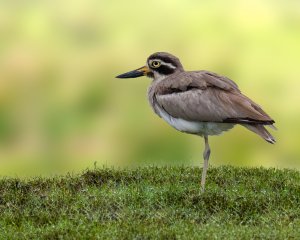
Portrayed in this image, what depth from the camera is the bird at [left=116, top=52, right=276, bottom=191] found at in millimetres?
11812

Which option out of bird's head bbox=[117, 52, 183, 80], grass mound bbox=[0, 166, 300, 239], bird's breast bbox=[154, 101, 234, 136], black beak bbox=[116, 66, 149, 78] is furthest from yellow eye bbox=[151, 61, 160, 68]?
grass mound bbox=[0, 166, 300, 239]

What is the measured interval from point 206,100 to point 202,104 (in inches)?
3.4

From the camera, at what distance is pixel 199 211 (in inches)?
448

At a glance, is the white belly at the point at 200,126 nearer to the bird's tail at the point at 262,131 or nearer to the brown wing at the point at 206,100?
the brown wing at the point at 206,100

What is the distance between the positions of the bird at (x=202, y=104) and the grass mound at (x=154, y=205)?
0.68m

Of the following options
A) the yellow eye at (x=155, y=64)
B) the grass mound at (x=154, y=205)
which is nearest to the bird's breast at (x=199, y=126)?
the grass mound at (x=154, y=205)

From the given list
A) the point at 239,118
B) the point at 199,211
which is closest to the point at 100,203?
the point at 199,211

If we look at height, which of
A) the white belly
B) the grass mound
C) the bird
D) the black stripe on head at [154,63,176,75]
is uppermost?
the black stripe on head at [154,63,176,75]

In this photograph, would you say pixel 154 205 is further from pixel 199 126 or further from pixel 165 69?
pixel 165 69

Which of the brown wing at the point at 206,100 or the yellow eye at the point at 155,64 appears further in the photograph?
the yellow eye at the point at 155,64

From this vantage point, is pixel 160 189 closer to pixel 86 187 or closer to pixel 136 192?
pixel 136 192

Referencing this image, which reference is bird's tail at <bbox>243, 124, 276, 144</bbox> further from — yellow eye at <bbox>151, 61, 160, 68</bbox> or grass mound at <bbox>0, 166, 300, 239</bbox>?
yellow eye at <bbox>151, 61, 160, 68</bbox>

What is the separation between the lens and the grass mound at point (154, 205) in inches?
411

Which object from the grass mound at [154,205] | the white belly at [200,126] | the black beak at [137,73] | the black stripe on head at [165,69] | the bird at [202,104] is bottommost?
the grass mound at [154,205]
